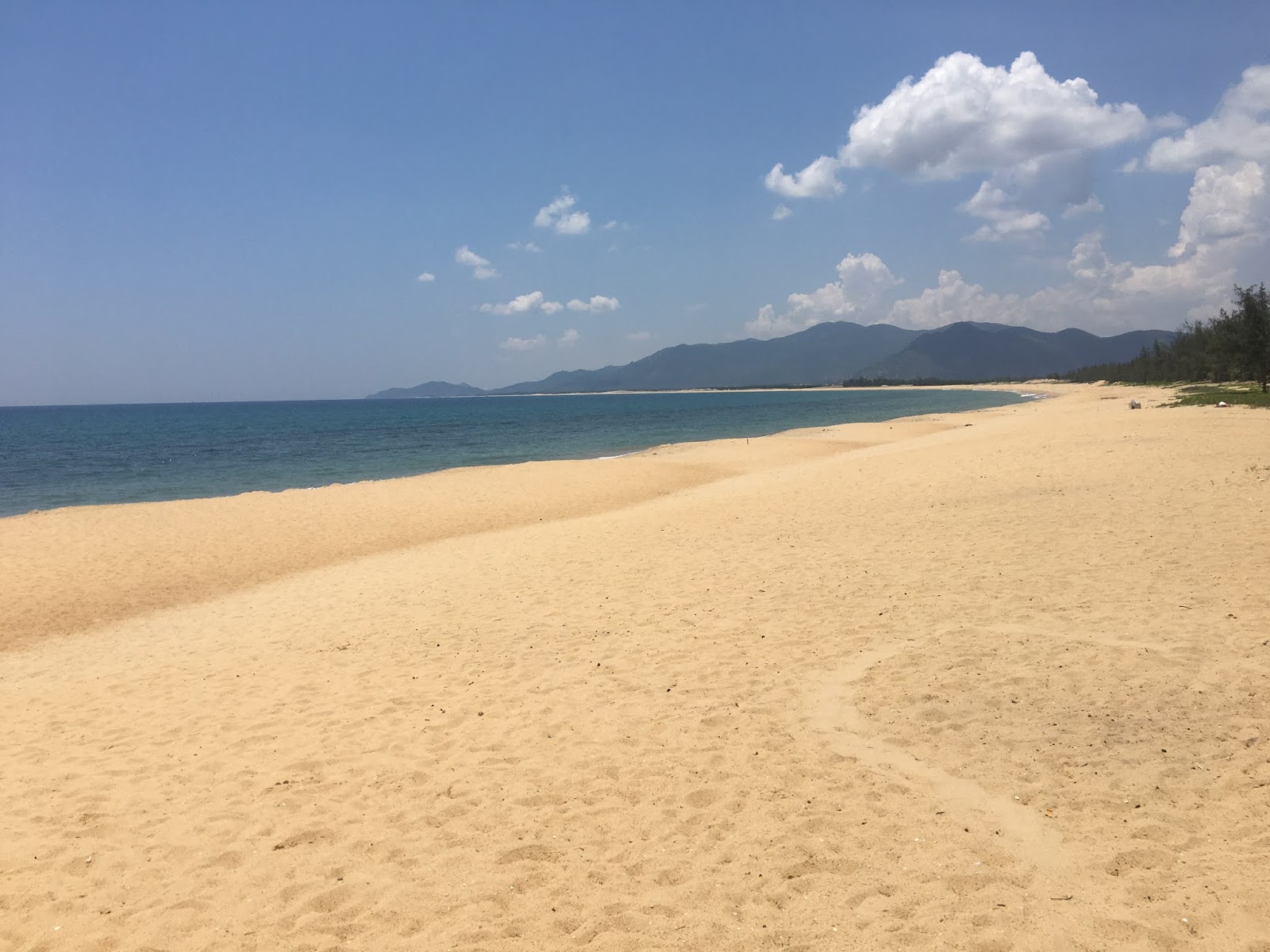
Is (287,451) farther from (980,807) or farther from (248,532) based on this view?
(980,807)

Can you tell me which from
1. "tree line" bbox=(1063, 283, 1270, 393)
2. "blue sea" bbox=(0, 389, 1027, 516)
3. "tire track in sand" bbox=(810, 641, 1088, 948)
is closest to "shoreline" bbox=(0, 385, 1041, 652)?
"blue sea" bbox=(0, 389, 1027, 516)

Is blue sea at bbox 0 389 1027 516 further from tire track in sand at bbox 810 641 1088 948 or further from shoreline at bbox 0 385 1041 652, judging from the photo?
tire track in sand at bbox 810 641 1088 948

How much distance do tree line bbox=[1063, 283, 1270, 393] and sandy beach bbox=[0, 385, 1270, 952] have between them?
38.2 metres

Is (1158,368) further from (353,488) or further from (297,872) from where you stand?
(297,872)

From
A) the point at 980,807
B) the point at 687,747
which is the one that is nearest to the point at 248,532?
the point at 687,747

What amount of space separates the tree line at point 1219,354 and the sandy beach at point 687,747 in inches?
1505

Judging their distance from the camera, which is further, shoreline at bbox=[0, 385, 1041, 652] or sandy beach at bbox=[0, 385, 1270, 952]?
shoreline at bbox=[0, 385, 1041, 652]

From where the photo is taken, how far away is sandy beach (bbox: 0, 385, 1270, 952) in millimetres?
4090

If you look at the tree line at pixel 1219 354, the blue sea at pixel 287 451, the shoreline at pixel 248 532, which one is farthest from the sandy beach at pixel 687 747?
the tree line at pixel 1219 354

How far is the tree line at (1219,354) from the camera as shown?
41406 millimetres

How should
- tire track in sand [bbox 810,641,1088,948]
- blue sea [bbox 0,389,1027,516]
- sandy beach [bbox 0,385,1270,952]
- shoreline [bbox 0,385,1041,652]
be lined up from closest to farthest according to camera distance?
1. tire track in sand [bbox 810,641,1088,948]
2. sandy beach [bbox 0,385,1270,952]
3. shoreline [bbox 0,385,1041,652]
4. blue sea [bbox 0,389,1027,516]

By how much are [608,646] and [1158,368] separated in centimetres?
10050

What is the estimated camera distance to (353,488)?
26.2 m

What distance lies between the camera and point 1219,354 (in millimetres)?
49312
